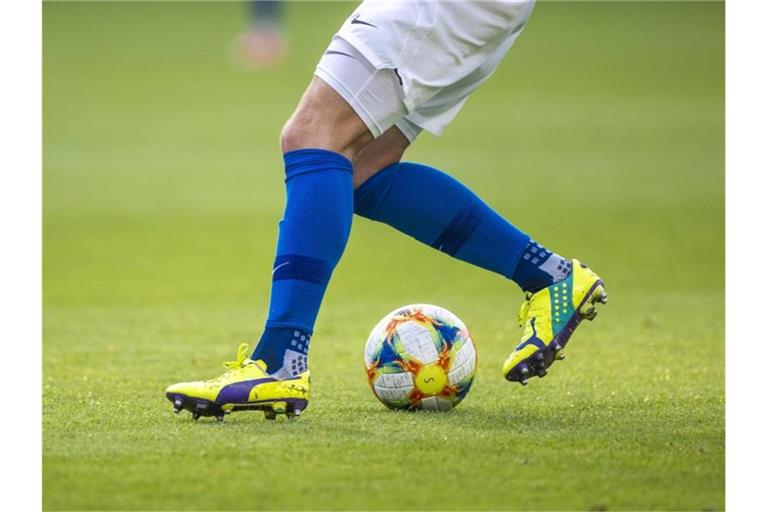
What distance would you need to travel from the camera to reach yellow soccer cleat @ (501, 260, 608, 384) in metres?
4.18

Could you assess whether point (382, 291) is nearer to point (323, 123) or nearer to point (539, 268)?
point (539, 268)

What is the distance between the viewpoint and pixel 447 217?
171 inches

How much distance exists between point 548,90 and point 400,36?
19.8 m

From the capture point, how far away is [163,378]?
17.0ft

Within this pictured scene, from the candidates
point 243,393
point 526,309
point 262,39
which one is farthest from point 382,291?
point 262,39

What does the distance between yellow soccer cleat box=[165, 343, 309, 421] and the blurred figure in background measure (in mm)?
23184

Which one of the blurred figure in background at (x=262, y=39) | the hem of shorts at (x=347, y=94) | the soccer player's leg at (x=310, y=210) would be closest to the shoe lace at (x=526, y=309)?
the soccer player's leg at (x=310, y=210)

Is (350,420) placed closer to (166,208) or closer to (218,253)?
(218,253)

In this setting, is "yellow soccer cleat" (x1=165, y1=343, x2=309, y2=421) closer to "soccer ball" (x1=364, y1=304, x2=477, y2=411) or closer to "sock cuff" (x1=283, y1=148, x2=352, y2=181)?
"soccer ball" (x1=364, y1=304, x2=477, y2=411)

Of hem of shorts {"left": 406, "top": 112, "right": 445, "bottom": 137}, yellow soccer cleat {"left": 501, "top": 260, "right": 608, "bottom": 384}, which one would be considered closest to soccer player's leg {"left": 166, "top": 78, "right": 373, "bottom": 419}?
hem of shorts {"left": 406, "top": 112, "right": 445, "bottom": 137}

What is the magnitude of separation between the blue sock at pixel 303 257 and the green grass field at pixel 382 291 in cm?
24

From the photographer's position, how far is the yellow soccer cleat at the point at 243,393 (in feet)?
12.7

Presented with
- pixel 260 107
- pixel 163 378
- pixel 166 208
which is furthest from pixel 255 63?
pixel 163 378

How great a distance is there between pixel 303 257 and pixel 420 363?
0.55 m
